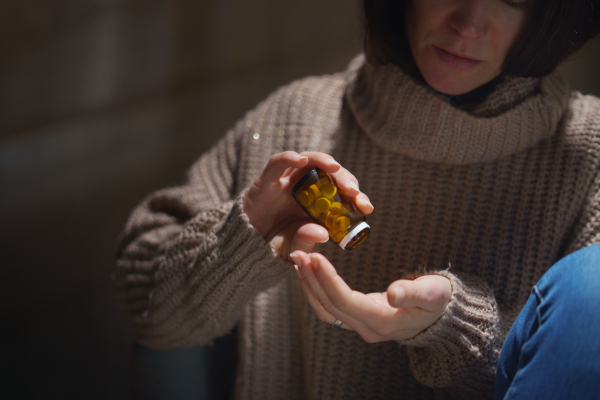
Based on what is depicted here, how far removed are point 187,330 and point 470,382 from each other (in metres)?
0.38

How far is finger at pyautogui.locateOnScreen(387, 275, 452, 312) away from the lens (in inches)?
16.8

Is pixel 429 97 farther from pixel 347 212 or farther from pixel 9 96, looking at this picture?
pixel 9 96

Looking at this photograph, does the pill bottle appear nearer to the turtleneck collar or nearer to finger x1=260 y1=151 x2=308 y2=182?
finger x1=260 y1=151 x2=308 y2=182

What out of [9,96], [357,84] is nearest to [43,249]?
[9,96]

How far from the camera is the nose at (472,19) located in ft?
1.73

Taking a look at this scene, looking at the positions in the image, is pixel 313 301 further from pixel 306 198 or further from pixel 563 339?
pixel 563 339

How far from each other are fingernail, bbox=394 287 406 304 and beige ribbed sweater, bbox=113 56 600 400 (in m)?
0.13

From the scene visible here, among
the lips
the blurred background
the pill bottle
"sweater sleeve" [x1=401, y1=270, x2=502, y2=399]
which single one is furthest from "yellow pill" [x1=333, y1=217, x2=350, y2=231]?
the blurred background

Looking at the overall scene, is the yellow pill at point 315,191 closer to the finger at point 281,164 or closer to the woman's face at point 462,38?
the finger at point 281,164

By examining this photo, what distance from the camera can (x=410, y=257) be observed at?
67 centimetres

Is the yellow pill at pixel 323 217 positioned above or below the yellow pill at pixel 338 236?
above

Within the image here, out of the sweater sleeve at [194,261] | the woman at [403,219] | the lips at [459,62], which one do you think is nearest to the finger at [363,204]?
the woman at [403,219]

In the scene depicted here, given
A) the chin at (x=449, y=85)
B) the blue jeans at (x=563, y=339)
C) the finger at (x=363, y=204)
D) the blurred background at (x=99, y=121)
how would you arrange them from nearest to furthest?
1. the blue jeans at (x=563, y=339)
2. the finger at (x=363, y=204)
3. the chin at (x=449, y=85)
4. the blurred background at (x=99, y=121)

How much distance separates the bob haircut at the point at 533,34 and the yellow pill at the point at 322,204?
272mm
